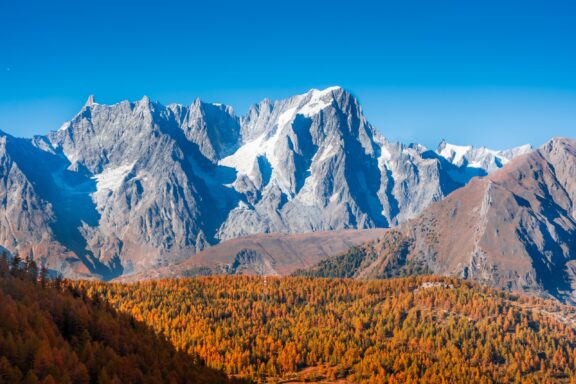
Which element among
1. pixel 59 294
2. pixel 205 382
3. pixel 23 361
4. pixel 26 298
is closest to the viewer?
pixel 23 361

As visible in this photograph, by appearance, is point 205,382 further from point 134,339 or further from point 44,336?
point 44,336

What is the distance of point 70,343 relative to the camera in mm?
126625

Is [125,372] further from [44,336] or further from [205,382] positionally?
[205,382]

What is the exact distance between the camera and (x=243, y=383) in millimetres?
174750

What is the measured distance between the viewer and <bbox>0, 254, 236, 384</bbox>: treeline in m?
104

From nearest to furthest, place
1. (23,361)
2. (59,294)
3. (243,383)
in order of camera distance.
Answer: (23,361), (59,294), (243,383)

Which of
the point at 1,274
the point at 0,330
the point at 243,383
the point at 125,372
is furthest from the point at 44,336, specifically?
the point at 243,383

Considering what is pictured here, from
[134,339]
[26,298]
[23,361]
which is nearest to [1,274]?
[26,298]

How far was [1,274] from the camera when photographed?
520 feet

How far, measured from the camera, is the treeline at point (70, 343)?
4090 inches

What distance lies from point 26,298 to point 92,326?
51.0ft

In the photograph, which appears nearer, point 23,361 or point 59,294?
point 23,361

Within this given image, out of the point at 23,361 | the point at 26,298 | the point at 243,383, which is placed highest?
the point at 26,298

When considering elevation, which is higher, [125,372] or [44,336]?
[44,336]
